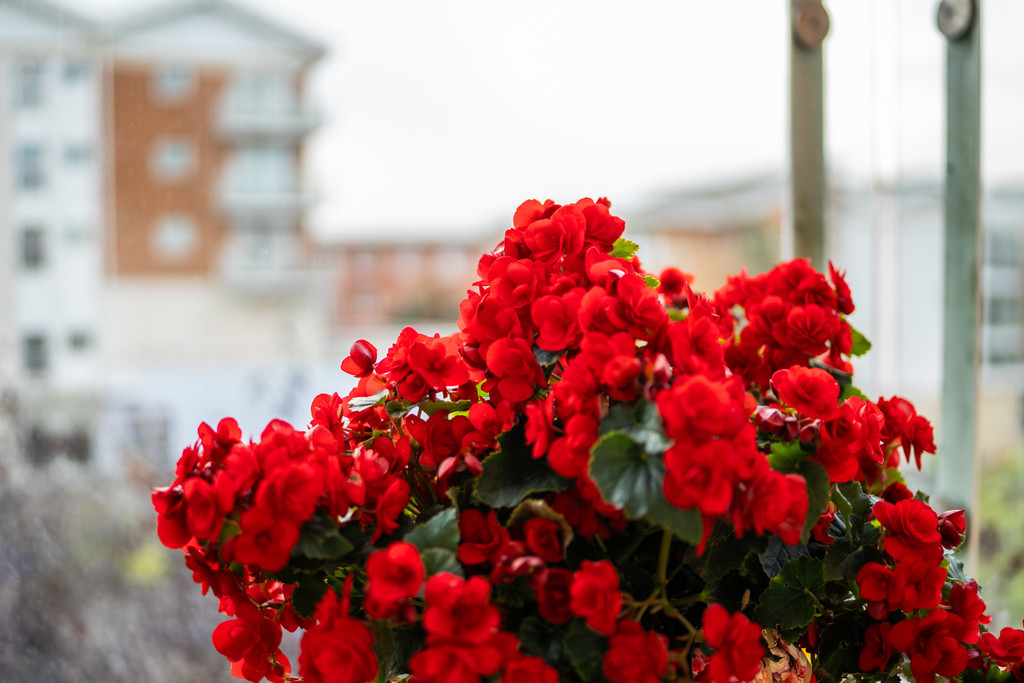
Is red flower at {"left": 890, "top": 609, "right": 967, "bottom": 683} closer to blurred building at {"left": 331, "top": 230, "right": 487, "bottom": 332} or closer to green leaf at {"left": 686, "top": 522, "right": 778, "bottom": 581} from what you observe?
green leaf at {"left": 686, "top": 522, "right": 778, "bottom": 581}

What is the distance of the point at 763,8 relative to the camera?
173cm

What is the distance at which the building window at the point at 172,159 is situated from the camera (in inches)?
68.4

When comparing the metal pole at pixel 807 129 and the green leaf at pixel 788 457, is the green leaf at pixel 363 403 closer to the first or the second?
the green leaf at pixel 788 457

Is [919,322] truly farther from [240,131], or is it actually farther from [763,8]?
[240,131]

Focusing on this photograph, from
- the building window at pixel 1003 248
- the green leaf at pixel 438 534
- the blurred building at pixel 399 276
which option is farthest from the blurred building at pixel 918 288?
the green leaf at pixel 438 534

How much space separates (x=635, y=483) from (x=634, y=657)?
110 millimetres

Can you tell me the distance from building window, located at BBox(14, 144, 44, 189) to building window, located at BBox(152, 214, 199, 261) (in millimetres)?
261

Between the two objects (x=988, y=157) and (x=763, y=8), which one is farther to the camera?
(x=763, y=8)

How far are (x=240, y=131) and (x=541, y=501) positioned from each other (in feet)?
4.90

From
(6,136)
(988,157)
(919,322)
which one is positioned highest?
(6,136)

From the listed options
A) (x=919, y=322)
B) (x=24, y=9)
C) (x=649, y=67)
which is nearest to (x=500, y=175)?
(x=649, y=67)

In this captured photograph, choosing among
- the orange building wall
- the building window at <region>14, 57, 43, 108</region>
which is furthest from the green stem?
the building window at <region>14, 57, 43, 108</region>

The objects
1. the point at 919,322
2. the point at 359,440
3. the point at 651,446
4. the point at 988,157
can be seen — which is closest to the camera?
the point at 651,446

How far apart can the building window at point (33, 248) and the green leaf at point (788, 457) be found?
1.70 metres
